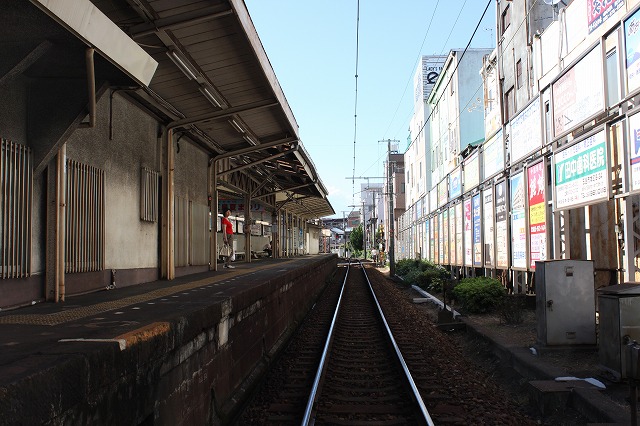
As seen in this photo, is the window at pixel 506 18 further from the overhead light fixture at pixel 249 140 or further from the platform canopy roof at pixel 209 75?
the overhead light fixture at pixel 249 140

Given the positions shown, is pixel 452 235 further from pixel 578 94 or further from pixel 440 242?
pixel 578 94

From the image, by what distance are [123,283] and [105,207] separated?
1.42m

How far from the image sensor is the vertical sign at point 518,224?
1178 cm

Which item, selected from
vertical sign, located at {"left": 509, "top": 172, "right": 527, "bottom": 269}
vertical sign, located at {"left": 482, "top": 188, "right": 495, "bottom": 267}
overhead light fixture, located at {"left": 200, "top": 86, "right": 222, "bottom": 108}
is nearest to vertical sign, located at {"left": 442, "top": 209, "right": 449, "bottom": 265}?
vertical sign, located at {"left": 482, "top": 188, "right": 495, "bottom": 267}

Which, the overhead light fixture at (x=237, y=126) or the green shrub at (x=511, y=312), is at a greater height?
the overhead light fixture at (x=237, y=126)

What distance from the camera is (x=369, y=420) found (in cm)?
570

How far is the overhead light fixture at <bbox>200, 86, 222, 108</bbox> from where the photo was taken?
9959 mm

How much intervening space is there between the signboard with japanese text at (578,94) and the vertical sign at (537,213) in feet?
4.00

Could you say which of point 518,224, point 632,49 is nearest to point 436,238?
point 518,224

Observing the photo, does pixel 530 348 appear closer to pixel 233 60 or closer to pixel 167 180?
pixel 233 60

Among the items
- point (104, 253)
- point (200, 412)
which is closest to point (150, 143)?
point (104, 253)

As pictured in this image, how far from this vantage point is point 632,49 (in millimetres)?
7309

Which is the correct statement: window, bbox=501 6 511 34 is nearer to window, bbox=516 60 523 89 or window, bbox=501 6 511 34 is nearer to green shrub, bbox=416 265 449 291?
window, bbox=516 60 523 89

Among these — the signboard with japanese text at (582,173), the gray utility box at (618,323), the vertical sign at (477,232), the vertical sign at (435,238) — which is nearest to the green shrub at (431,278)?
the vertical sign at (435,238)
